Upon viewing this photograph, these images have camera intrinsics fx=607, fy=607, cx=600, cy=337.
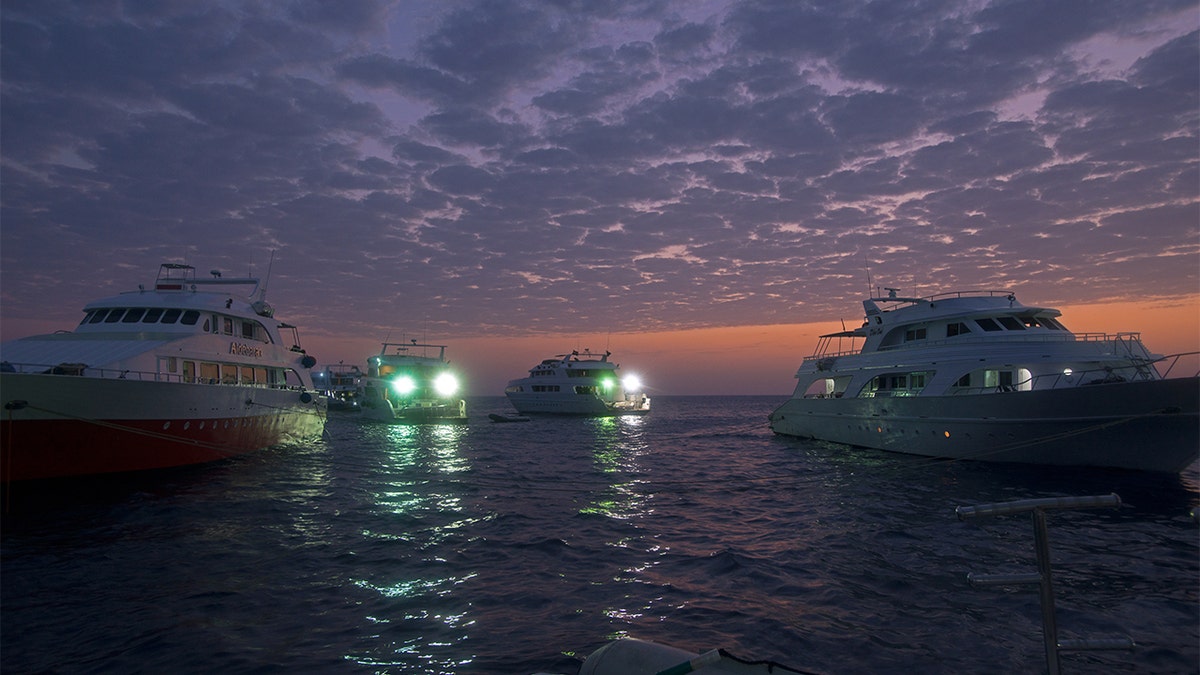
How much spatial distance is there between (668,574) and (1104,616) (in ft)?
18.1

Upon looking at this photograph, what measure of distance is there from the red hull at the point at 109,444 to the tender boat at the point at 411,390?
33701 millimetres

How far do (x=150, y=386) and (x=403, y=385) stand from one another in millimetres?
44512

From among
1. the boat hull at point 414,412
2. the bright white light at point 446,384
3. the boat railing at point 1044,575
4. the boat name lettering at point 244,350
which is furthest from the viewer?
the bright white light at point 446,384

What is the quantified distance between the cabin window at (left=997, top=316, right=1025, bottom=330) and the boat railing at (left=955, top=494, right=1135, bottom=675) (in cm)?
2367

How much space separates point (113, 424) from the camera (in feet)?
53.4

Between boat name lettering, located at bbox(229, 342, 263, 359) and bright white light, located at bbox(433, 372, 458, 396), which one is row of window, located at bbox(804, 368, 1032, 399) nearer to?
boat name lettering, located at bbox(229, 342, 263, 359)

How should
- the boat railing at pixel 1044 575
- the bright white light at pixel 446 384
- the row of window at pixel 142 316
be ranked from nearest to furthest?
the boat railing at pixel 1044 575 < the row of window at pixel 142 316 < the bright white light at pixel 446 384

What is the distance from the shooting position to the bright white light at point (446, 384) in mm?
63875

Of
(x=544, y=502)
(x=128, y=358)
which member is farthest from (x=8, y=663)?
(x=128, y=358)

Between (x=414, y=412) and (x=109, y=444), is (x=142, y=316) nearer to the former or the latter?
(x=109, y=444)

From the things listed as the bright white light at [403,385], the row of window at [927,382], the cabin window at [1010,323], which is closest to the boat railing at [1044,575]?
the row of window at [927,382]

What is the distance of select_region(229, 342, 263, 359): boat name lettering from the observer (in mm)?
22675

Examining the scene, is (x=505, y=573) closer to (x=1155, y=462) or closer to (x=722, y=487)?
(x=722, y=487)

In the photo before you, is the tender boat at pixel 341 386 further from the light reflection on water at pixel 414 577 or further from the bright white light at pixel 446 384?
the light reflection on water at pixel 414 577
